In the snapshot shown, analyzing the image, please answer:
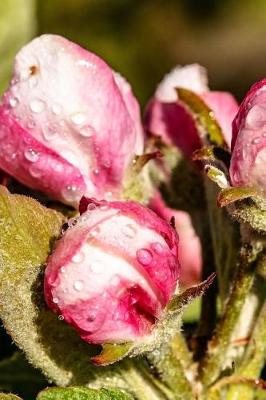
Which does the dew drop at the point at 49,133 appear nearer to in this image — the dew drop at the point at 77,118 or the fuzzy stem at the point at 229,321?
the dew drop at the point at 77,118

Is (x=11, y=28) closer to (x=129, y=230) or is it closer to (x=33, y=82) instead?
(x=33, y=82)

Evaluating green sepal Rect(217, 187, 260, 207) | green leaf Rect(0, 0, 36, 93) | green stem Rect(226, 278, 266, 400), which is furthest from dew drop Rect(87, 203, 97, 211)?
green leaf Rect(0, 0, 36, 93)

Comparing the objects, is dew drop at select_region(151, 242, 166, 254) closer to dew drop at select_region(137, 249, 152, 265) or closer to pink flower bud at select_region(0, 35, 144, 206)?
dew drop at select_region(137, 249, 152, 265)

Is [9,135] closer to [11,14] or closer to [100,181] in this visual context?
[100,181]

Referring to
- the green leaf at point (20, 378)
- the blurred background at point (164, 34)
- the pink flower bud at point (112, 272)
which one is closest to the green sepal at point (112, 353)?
the pink flower bud at point (112, 272)

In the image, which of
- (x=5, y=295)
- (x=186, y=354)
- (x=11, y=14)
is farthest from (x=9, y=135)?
(x=11, y=14)
